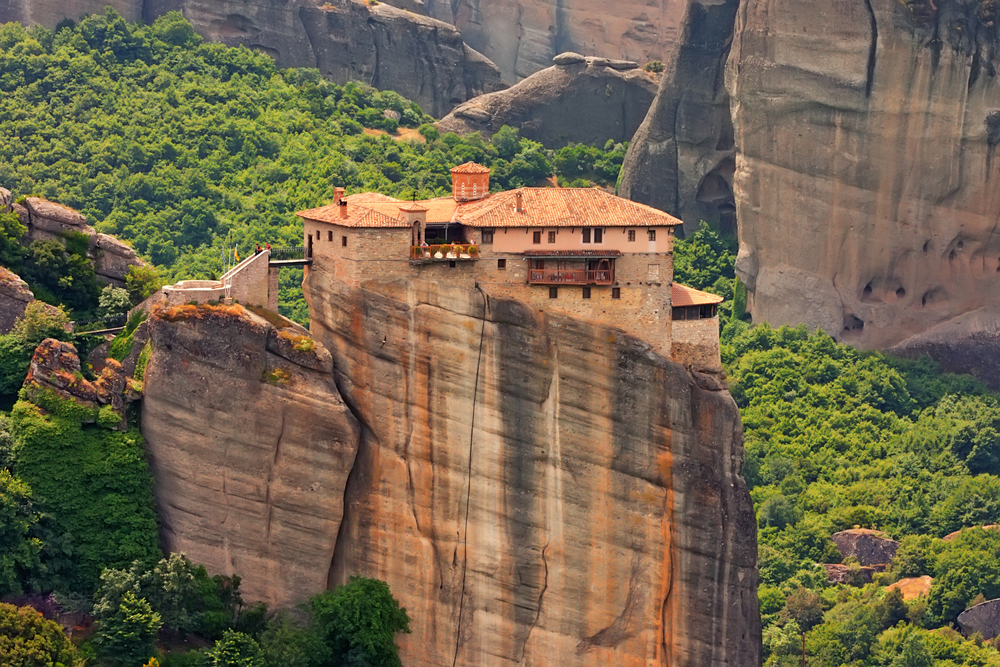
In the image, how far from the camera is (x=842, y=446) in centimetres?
13375

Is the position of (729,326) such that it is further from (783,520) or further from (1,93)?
(1,93)

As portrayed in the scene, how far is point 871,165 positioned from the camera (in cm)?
13438

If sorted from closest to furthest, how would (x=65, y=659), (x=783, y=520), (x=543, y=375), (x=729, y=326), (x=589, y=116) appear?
(x=65, y=659)
(x=543, y=375)
(x=783, y=520)
(x=729, y=326)
(x=589, y=116)

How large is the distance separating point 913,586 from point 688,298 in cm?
2707

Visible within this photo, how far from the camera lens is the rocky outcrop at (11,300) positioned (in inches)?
4016

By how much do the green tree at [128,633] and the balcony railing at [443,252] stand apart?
15927 millimetres

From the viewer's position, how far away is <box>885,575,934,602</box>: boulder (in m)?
122

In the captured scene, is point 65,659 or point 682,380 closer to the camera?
point 65,659

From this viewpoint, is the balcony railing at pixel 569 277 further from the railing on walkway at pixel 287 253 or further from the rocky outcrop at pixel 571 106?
the rocky outcrop at pixel 571 106

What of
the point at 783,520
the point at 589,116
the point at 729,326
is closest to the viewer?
the point at 783,520

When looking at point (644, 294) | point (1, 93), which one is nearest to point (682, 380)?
point (644, 294)

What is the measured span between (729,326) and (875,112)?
1521 cm

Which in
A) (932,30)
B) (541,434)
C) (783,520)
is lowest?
(783,520)

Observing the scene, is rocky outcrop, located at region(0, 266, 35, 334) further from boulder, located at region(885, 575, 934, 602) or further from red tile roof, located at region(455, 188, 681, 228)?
boulder, located at region(885, 575, 934, 602)
